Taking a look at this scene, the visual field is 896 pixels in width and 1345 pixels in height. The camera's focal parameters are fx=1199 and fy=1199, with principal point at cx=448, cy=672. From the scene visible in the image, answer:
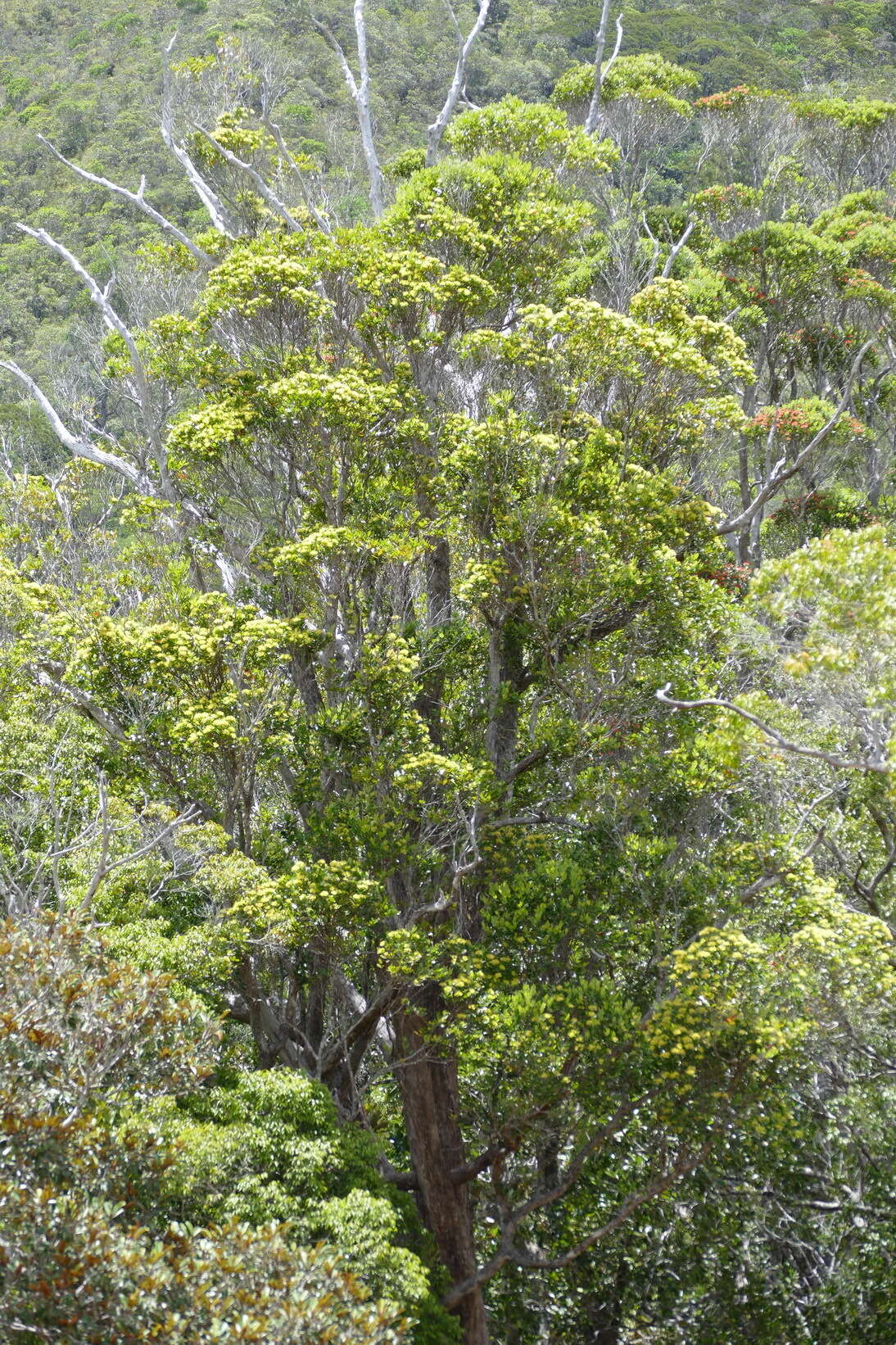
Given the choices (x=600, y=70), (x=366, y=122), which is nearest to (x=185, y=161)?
(x=366, y=122)

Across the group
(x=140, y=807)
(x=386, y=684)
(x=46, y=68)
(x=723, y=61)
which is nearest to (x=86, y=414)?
(x=140, y=807)

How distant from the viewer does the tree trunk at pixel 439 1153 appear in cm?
982

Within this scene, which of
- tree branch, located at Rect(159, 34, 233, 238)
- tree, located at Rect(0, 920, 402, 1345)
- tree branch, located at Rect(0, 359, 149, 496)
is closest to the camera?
tree, located at Rect(0, 920, 402, 1345)

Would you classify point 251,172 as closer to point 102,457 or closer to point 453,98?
point 453,98

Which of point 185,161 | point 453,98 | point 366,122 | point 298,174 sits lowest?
point 298,174

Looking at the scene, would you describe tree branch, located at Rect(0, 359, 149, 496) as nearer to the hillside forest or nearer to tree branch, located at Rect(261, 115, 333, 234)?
the hillside forest

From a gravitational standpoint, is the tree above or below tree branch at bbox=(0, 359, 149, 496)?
below

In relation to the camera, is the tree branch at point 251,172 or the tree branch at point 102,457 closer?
the tree branch at point 102,457

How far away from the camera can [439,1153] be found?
32.7 ft

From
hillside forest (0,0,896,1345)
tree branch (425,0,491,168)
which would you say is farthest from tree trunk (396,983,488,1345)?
tree branch (425,0,491,168)

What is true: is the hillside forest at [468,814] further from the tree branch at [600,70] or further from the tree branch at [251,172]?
the tree branch at [600,70]

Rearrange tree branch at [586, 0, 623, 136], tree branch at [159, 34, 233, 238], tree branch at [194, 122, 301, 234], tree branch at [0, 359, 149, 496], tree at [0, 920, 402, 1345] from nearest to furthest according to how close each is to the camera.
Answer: tree at [0, 920, 402, 1345]
tree branch at [0, 359, 149, 496]
tree branch at [194, 122, 301, 234]
tree branch at [159, 34, 233, 238]
tree branch at [586, 0, 623, 136]

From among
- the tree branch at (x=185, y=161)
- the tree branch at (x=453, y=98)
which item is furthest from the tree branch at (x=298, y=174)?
the tree branch at (x=453, y=98)

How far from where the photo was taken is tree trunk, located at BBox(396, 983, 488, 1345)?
9820 millimetres
